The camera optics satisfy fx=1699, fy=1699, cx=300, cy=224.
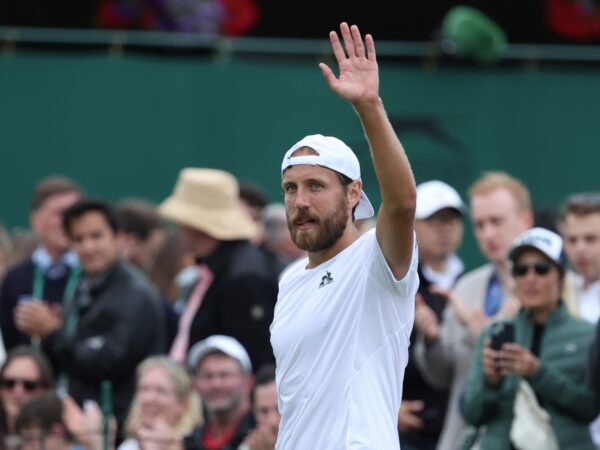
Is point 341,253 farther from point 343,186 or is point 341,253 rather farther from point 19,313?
point 19,313

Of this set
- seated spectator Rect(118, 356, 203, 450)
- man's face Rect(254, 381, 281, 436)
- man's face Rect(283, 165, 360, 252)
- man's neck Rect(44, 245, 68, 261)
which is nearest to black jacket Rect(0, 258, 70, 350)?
man's neck Rect(44, 245, 68, 261)

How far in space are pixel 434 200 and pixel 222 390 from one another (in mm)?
1528

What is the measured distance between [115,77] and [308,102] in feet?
4.72

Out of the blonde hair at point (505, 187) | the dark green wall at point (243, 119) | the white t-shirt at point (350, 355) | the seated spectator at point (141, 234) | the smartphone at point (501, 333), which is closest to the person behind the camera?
the white t-shirt at point (350, 355)

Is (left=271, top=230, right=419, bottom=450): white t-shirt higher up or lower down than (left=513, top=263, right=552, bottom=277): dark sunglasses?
lower down

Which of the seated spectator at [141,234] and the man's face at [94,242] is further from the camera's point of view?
the seated spectator at [141,234]

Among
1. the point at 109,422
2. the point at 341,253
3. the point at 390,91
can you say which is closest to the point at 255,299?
the point at 109,422

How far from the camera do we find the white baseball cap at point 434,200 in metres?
8.89

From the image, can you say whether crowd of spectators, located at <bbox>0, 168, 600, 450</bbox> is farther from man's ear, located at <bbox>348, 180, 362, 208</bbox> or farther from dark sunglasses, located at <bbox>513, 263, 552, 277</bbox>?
man's ear, located at <bbox>348, 180, 362, 208</bbox>

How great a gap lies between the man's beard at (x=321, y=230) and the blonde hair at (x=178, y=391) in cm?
297

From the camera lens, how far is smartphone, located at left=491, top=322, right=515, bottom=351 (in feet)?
24.2

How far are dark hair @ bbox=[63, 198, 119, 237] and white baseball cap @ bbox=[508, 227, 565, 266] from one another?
276cm

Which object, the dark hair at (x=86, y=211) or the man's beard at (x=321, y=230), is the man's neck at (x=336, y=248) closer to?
the man's beard at (x=321, y=230)

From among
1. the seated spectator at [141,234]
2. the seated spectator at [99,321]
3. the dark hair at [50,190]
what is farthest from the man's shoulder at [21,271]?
the seated spectator at [141,234]
